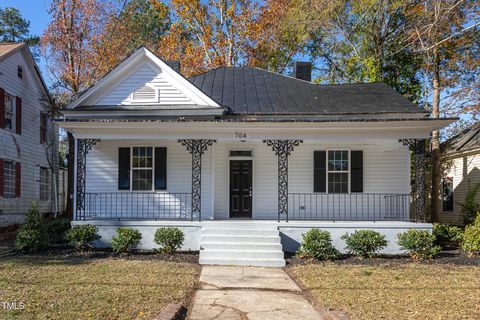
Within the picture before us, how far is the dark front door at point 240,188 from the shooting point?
13945mm

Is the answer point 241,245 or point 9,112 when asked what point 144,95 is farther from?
point 9,112

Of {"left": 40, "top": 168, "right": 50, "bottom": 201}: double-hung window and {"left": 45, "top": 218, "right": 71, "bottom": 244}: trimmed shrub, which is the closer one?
{"left": 45, "top": 218, "right": 71, "bottom": 244}: trimmed shrub

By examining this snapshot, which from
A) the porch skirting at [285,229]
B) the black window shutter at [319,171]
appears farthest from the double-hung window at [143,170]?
the black window shutter at [319,171]

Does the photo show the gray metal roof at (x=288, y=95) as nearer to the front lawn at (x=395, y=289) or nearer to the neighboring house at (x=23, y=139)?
the front lawn at (x=395, y=289)

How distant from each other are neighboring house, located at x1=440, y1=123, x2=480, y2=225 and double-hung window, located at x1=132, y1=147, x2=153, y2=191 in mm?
13122

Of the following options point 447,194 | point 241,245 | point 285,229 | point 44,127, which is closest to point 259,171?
point 285,229

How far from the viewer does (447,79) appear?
68.4 feet

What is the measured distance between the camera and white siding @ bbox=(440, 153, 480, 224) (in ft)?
59.5

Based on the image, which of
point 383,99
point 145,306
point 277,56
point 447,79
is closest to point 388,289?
point 145,306

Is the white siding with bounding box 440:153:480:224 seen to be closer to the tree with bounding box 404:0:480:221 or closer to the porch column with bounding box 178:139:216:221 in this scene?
the tree with bounding box 404:0:480:221

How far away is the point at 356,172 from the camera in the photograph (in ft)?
45.2

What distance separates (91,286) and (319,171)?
851 centimetres

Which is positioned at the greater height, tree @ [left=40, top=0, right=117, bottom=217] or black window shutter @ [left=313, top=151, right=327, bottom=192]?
tree @ [left=40, top=0, right=117, bottom=217]

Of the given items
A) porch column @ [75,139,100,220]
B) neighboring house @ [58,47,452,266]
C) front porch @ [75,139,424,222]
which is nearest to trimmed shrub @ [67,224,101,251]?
porch column @ [75,139,100,220]
